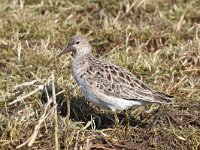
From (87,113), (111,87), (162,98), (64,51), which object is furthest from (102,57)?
(162,98)

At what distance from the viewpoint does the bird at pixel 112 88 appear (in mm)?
6207

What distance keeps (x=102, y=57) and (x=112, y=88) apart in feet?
5.14

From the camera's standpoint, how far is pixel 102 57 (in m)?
7.80

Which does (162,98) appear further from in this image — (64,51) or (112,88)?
(64,51)

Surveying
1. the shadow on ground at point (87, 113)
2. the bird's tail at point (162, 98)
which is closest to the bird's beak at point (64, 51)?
the shadow on ground at point (87, 113)

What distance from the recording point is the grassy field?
236 inches

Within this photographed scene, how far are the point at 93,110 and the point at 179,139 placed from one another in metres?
1.01

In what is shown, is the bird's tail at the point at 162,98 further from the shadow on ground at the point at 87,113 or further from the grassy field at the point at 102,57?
the shadow on ground at the point at 87,113

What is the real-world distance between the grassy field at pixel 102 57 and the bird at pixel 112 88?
21 cm

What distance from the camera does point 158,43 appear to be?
827cm

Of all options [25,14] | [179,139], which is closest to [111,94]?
[179,139]

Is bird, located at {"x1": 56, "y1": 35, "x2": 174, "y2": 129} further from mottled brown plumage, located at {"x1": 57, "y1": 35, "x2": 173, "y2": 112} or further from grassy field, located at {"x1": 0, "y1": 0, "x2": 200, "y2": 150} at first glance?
grassy field, located at {"x1": 0, "y1": 0, "x2": 200, "y2": 150}

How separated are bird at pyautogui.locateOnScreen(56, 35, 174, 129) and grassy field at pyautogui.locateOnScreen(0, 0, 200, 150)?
21 centimetres

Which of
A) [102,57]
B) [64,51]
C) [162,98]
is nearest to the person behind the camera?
[162,98]
